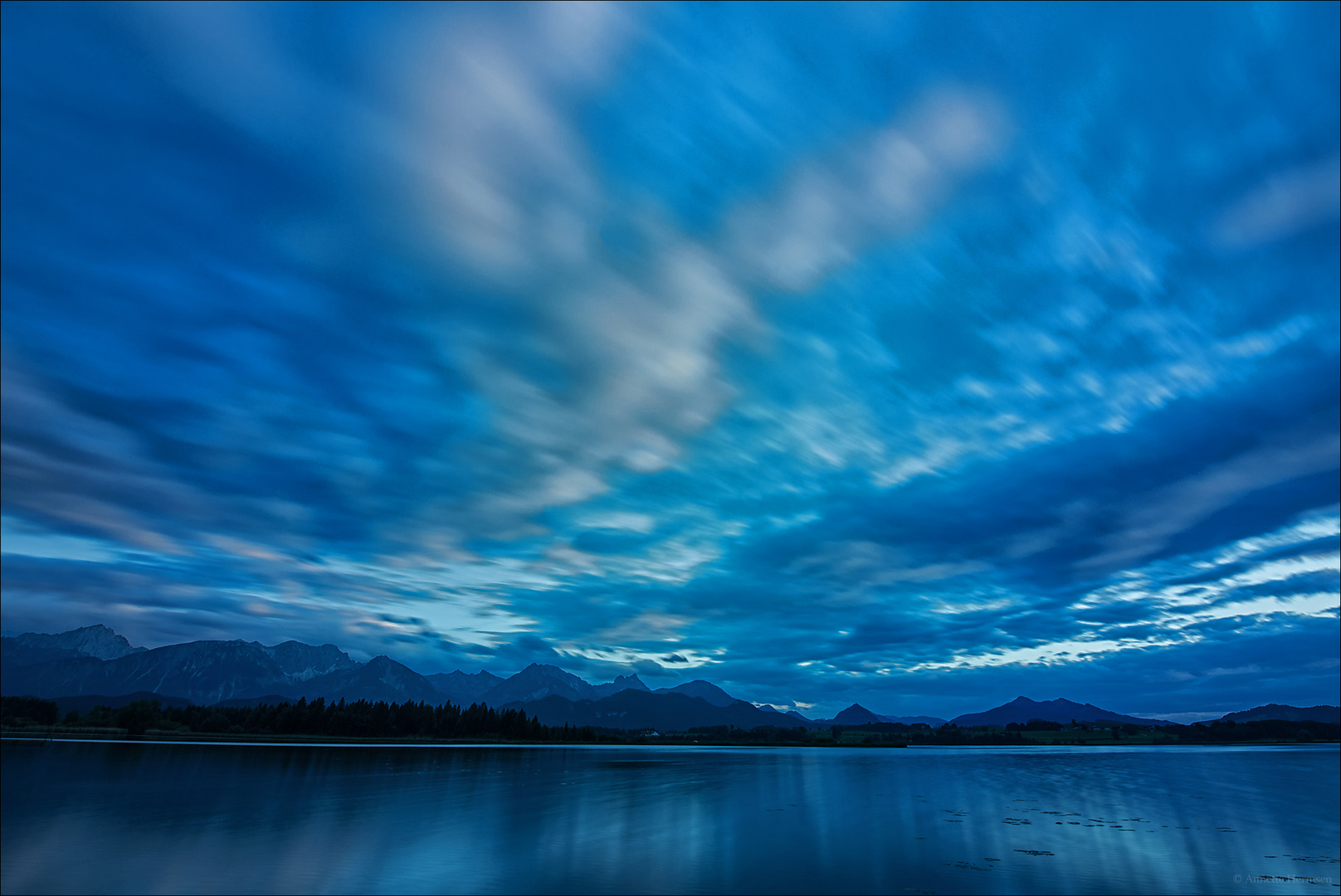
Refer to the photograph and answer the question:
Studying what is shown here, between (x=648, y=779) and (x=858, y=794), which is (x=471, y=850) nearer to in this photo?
(x=858, y=794)

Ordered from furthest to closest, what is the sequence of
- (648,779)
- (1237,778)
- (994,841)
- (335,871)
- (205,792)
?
(1237,778) → (648,779) → (205,792) → (994,841) → (335,871)

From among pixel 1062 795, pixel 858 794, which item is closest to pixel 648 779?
pixel 858 794

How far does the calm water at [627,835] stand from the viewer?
34875mm

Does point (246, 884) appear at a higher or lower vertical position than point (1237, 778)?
lower

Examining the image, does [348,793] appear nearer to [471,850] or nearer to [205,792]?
[205,792]

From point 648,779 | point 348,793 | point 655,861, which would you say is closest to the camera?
point 655,861

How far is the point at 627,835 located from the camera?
165 ft

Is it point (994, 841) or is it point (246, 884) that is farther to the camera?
point (994, 841)

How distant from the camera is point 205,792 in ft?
227

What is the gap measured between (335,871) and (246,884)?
4.63 metres

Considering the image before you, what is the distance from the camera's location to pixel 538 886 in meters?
33.4

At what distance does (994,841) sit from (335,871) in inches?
1773

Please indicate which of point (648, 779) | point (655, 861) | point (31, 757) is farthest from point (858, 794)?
point (31, 757)

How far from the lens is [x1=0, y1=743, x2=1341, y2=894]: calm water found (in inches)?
1373
